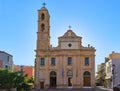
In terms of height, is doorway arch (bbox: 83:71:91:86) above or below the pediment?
below

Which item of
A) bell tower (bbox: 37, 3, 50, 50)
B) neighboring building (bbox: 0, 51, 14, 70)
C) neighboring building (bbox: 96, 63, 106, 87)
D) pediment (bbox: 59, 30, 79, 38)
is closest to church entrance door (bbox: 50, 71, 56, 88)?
bell tower (bbox: 37, 3, 50, 50)

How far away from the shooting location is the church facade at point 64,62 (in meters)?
76.1

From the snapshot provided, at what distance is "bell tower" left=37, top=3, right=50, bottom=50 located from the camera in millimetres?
77312

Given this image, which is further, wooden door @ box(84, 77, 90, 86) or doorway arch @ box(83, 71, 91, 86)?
doorway arch @ box(83, 71, 91, 86)

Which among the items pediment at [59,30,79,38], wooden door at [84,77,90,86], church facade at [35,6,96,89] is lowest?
wooden door at [84,77,90,86]

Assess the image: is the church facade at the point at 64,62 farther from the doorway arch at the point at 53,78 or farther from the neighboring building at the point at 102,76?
the neighboring building at the point at 102,76

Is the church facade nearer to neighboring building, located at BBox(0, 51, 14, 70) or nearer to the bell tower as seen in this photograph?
the bell tower

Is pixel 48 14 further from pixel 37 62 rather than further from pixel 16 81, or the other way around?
pixel 16 81

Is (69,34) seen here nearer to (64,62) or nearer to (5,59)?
(64,62)

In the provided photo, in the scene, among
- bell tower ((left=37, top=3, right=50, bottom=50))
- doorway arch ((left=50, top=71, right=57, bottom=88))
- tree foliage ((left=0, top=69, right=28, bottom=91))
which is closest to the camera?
tree foliage ((left=0, top=69, right=28, bottom=91))

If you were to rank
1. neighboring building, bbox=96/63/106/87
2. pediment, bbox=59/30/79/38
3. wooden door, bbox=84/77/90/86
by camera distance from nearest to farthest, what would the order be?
wooden door, bbox=84/77/90/86
pediment, bbox=59/30/79/38
neighboring building, bbox=96/63/106/87

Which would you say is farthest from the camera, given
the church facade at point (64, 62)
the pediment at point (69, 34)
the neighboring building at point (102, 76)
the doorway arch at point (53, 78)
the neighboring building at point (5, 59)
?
the neighboring building at point (102, 76)

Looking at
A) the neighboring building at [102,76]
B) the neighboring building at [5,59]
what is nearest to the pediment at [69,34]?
the neighboring building at [5,59]

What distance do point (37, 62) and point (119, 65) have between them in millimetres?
18775
